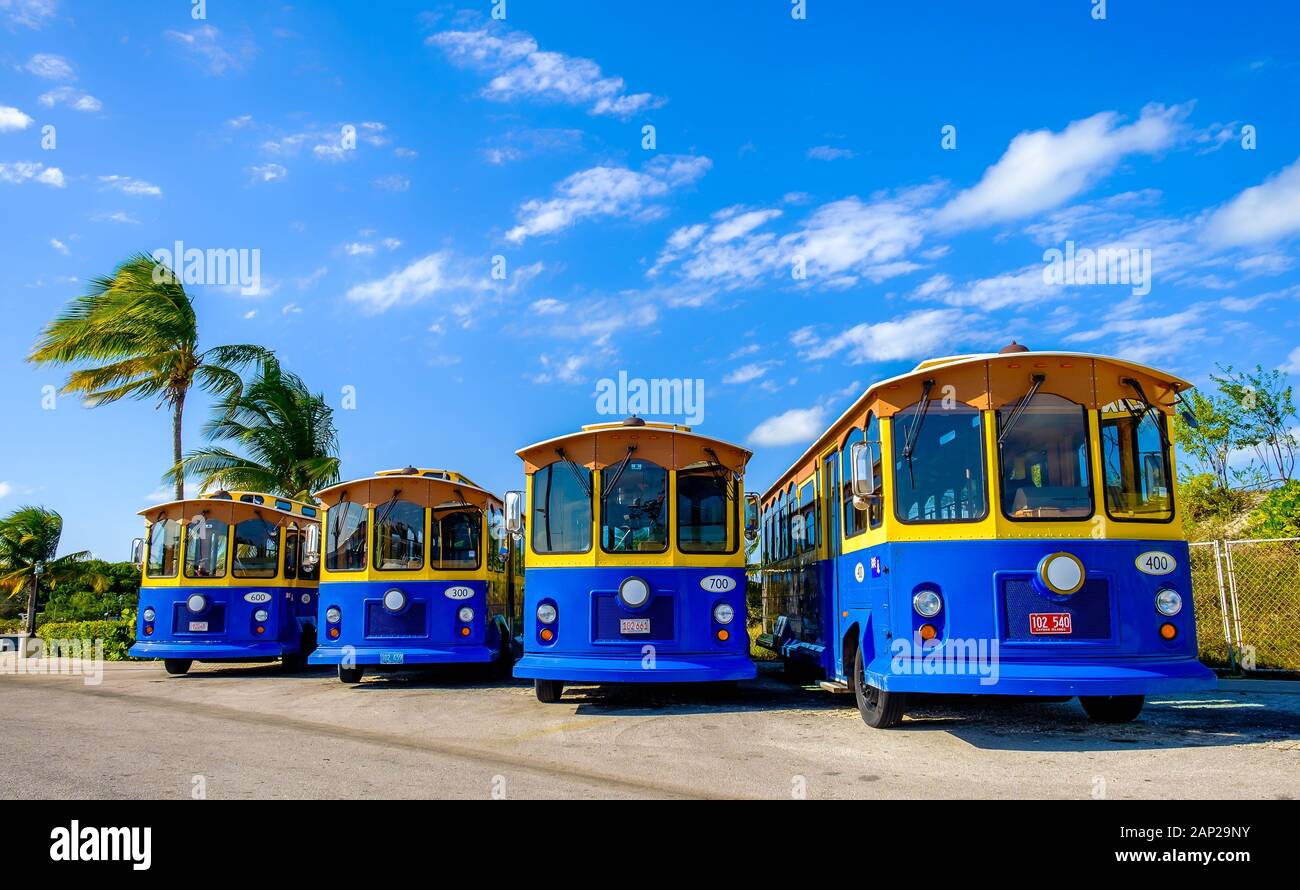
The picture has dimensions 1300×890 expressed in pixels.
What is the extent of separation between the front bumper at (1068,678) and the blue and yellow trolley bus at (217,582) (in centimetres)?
1062

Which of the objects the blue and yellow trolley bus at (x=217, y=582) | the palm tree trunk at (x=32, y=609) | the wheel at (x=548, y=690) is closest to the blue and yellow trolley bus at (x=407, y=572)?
the wheel at (x=548, y=690)

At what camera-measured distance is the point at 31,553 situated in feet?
80.5

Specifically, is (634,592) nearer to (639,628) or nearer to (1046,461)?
(639,628)

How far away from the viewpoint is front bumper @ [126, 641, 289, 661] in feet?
47.2

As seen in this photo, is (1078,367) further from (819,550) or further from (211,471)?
(211,471)

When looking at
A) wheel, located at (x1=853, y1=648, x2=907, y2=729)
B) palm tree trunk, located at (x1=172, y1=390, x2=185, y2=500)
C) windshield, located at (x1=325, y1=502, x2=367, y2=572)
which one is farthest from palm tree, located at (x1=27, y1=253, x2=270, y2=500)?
wheel, located at (x1=853, y1=648, x2=907, y2=729)

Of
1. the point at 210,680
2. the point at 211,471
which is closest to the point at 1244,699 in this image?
the point at 210,680

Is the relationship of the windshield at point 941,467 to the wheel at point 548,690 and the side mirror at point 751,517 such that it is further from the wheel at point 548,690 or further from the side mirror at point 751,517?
the wheel at point 548,690

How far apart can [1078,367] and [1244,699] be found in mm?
5047

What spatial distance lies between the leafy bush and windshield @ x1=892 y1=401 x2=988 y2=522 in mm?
11230

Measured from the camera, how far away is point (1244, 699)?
1009 cm

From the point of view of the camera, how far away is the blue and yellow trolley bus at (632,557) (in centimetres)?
972

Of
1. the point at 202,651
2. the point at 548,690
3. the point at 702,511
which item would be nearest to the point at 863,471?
the point at 702,511

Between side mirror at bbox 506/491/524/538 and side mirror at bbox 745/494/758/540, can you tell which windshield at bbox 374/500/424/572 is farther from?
side mirror at bbox 745/494/758/540
